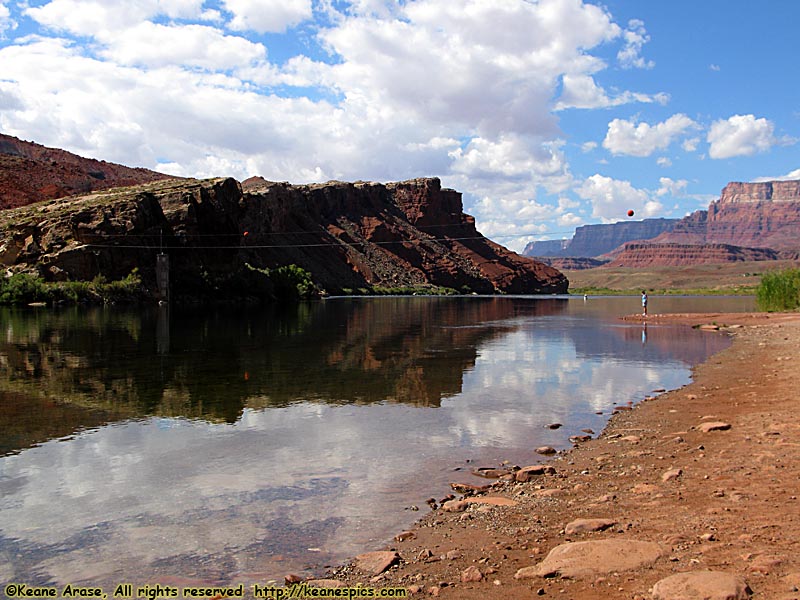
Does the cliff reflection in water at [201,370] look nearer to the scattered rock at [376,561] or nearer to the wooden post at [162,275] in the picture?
the scattered rock at [376,561]

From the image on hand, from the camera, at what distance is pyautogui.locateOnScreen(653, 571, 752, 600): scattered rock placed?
4.90m

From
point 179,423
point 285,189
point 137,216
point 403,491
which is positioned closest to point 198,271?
point 137,216

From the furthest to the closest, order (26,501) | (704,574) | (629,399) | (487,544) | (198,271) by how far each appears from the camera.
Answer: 1. (198,271)
2. (629,399)
3. (26,501)
4. (487,544)
5. (704,574)

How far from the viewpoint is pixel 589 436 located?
12.8 meters

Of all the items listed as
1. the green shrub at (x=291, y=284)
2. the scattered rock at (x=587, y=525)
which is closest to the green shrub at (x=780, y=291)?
the scattered rock at (x=587, y=525)

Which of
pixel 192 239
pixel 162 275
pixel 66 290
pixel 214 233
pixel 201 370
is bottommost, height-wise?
pixel 201 370

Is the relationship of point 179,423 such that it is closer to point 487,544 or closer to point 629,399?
point 487,544

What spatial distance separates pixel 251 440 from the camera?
1258 cm

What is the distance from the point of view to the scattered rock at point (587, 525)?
7.02 m

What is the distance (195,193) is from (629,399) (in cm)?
7916

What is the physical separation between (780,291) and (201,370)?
4968 cm

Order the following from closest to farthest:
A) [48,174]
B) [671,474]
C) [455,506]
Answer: [455,506] → [671,474] → [48,174]

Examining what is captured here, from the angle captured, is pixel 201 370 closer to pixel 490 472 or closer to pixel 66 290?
pixel 490 472

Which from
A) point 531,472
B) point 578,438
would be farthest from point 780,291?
point 531,472
